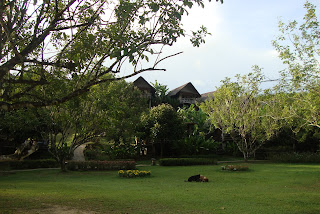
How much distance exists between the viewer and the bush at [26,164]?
20.3m

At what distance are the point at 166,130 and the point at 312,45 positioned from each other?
16299 millimetres

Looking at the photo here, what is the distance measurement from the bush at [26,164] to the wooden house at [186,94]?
24.5 metres

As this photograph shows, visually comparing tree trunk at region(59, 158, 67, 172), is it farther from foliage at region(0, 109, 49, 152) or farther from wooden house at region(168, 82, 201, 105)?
wooden house at region(168, 82, 201, 105)

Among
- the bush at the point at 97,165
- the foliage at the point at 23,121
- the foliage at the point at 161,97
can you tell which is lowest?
the bush at the point at 97,165

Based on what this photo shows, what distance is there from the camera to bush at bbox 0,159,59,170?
20297 mm

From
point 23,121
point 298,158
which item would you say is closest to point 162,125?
point 23,121

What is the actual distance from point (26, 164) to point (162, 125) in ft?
39.8

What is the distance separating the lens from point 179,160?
2330 cm

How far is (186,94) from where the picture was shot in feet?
144

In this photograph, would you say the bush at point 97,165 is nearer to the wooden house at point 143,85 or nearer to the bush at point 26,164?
the bush at point 26,164

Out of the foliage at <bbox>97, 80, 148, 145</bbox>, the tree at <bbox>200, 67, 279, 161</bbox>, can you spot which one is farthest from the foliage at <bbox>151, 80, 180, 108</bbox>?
the tree at <bbox>200, 67, 279, 161</bbox>

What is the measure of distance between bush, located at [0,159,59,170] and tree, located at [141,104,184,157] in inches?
351

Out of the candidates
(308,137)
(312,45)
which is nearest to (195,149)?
(308,137)

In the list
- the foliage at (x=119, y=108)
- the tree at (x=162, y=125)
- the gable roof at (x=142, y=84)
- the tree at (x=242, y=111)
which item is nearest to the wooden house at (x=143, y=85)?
the gable roof at (x=142, y=84)
